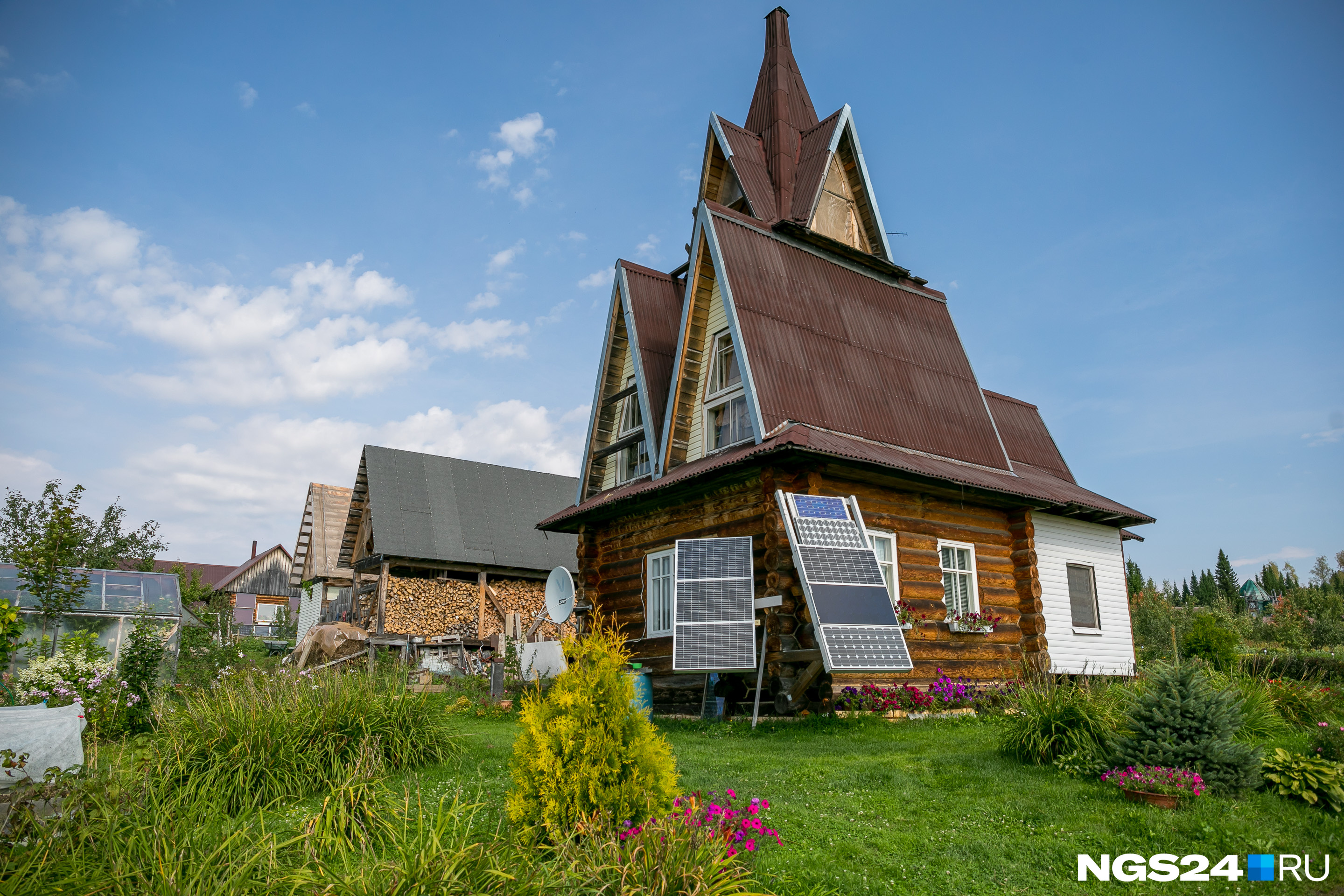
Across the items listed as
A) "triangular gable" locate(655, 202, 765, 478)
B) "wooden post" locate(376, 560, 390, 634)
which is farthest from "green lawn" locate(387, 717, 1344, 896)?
"wooden post" locate(376, 560, 390, 634)

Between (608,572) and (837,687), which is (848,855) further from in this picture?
(608,572)

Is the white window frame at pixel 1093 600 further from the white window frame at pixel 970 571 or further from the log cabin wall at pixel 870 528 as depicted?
the white window frame at pixel 970 571

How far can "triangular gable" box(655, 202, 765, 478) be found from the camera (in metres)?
15.6

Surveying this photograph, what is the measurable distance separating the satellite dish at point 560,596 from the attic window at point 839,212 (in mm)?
9121

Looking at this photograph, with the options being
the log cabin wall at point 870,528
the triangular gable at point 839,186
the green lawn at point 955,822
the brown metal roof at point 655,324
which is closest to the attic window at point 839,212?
the triangular gable at point 839,186

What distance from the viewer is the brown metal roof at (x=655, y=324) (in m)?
16.9

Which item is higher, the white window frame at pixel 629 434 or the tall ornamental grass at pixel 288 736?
the white window frame at pixel 629 434

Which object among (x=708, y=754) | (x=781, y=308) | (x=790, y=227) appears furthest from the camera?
(x=790, y=227)

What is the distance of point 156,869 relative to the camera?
4668mm

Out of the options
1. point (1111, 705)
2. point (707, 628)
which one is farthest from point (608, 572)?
point (1111, 705)

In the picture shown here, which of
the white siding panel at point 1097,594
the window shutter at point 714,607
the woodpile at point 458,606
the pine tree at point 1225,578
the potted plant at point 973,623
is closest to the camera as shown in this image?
the window shutter at point 714,607

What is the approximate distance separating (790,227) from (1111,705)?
34.9ft

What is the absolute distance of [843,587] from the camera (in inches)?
437

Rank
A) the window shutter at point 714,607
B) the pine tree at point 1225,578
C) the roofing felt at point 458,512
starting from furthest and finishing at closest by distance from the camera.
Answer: the pine tree at point 1225,578 → the roofing felt at point 458,512 → the window shutter at point 714,607
